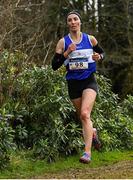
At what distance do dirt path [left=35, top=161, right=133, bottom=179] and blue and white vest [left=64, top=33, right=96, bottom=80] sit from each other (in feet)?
4.49

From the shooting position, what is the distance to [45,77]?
29.7ft

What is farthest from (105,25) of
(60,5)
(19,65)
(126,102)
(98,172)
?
(98,172)

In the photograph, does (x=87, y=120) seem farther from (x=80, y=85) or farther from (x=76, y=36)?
(x=76, y=36)

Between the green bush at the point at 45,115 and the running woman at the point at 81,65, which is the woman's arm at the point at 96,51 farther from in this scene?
the green bush at the point at 45,115

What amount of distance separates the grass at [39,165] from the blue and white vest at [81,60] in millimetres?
1351

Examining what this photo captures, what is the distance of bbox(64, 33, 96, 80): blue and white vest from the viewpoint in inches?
301

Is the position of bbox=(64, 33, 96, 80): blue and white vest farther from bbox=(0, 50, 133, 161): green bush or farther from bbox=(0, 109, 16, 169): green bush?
bbox=(0, 109, 16, 169): green bush

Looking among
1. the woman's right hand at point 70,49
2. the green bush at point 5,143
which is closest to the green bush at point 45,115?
the green bush at point 5,143

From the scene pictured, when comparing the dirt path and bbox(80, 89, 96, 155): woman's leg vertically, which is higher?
bbox(80, 89, 96, 155): woman's leg

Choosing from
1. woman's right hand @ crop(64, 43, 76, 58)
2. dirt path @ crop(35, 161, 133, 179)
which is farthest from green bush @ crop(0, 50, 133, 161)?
woman's right hand @ crop(64, 43, 76, 58)

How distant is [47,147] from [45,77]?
149cm

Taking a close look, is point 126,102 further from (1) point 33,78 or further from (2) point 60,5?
(2) point 60,5

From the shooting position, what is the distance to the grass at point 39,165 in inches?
285

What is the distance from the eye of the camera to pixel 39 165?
773 centimetres
